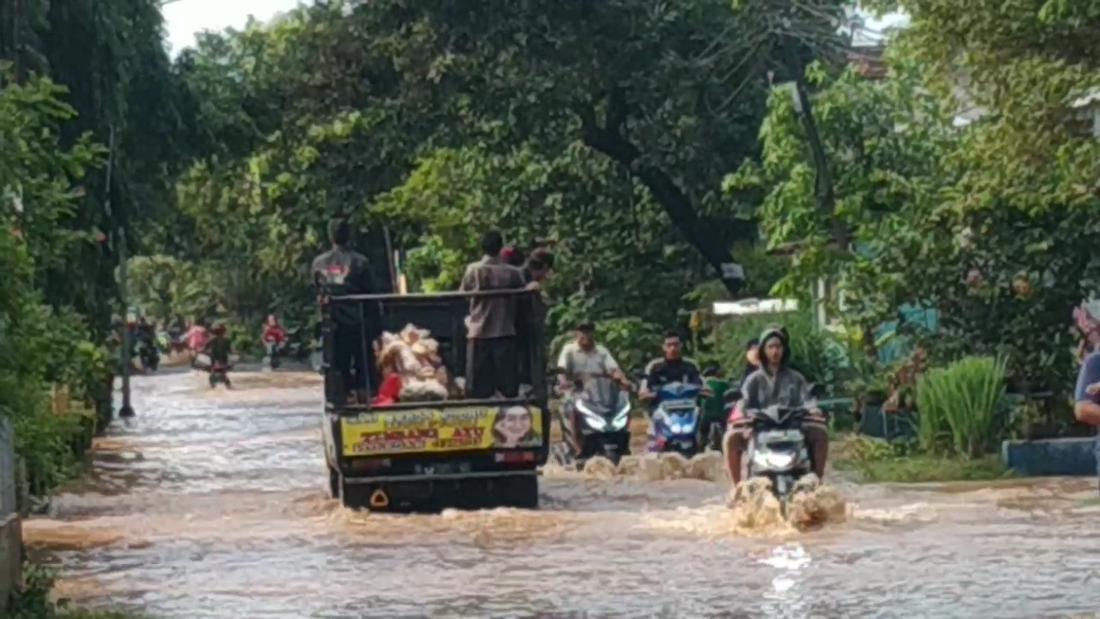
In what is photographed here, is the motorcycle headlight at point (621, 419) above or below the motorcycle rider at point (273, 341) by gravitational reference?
below

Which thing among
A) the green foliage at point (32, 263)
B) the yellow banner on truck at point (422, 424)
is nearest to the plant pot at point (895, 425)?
the yellow banner on truck at point (422, 424)

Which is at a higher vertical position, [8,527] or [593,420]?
[593,420]

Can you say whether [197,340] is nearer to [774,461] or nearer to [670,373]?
[670,373]

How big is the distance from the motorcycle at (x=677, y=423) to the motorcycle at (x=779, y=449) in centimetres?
538

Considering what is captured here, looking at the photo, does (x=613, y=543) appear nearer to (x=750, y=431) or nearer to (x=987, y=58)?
(x=750, y=431)

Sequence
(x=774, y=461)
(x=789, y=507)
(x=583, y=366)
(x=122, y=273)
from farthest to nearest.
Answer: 1. (x=122, y=273)
2. (x=583, y=366)
3. (x=774, y=461)
4. (x=789, y=507)

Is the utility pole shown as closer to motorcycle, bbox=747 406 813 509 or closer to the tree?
the tree

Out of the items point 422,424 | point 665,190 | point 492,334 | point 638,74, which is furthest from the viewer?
point 665,190

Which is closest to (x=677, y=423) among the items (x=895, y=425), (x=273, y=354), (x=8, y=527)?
(x=895, y=425)

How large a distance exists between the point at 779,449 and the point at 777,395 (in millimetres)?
488

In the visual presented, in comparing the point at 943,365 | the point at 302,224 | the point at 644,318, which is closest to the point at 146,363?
the point at 302,224

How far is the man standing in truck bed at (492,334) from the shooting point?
1925 cm

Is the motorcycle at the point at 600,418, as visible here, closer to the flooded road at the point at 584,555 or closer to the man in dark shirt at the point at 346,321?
the flooded road at the point at 584,555

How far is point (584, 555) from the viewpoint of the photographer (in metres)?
15.7
